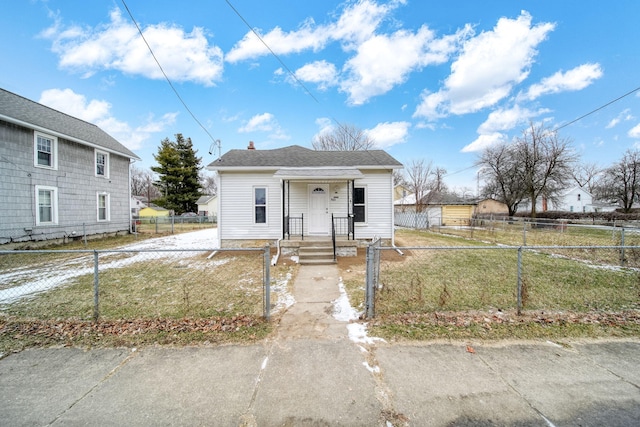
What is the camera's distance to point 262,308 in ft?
14.3

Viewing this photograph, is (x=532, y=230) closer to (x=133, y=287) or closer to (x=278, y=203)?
(x=278, y=203)

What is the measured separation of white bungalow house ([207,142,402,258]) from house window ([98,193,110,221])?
30.7ft

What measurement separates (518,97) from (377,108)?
9.57 m

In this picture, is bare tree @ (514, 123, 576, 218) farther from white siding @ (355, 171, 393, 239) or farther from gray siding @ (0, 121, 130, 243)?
gray siding @ (0, 121, 130, 243)

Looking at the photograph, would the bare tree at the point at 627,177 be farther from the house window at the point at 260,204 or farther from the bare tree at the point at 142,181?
the bare tree at the point at 142,181

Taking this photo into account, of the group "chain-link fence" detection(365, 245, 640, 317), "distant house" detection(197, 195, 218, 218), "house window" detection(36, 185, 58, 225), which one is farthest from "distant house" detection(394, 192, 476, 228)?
"distant house" detection(197, 195, 218, 218)

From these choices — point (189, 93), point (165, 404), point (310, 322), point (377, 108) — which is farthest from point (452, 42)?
point (165, 404)

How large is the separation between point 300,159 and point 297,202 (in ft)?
6.98

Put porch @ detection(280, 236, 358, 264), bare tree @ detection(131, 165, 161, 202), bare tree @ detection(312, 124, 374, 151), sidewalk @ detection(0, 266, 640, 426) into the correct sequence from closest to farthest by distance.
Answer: sidewalk @ detection(0, 266, 640, 426) → porch @ detection(280, 236, 358, 264) → bare tree @ detection(312, 124, 374, 151) → bare tree @ detection(131, 165, 161, 202)

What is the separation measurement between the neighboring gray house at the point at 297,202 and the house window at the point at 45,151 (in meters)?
8.19

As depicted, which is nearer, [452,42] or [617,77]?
[617,77]

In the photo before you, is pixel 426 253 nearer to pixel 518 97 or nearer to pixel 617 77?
pixel 617 77

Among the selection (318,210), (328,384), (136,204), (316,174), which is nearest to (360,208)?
(318,210)

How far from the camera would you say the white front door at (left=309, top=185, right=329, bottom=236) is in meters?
9.76
